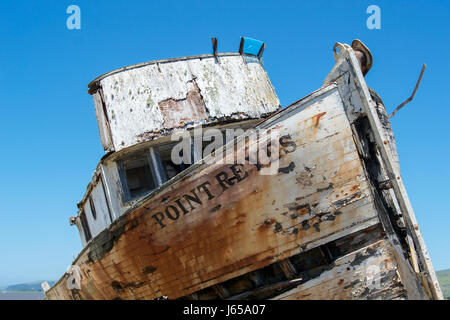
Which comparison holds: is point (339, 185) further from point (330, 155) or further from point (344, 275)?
point (344, 275)

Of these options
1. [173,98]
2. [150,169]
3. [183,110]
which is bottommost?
[150,169]

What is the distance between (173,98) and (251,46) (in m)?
1.50

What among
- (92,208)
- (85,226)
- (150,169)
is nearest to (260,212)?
(150,169)

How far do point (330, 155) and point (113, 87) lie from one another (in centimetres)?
313

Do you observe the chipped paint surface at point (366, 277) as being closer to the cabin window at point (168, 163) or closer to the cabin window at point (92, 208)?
the cabin window at point (168, 163)

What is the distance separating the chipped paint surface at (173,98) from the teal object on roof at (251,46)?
13.1 inches

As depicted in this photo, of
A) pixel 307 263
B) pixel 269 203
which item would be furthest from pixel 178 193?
pixel 307 263

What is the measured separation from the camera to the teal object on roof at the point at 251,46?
654 cm

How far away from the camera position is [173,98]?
5883 mm

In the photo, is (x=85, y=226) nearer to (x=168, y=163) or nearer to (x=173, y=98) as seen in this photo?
(x=168, y=163)

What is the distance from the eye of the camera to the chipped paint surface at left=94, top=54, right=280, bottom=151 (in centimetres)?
573

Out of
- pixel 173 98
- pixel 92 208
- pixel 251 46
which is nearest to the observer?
pixel 173 98

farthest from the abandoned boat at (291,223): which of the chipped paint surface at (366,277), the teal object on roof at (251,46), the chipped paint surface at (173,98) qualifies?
the teal object on roof at (251,46)

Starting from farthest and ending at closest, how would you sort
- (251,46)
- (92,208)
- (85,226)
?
(85,226) < (92,208) < (251,46)
